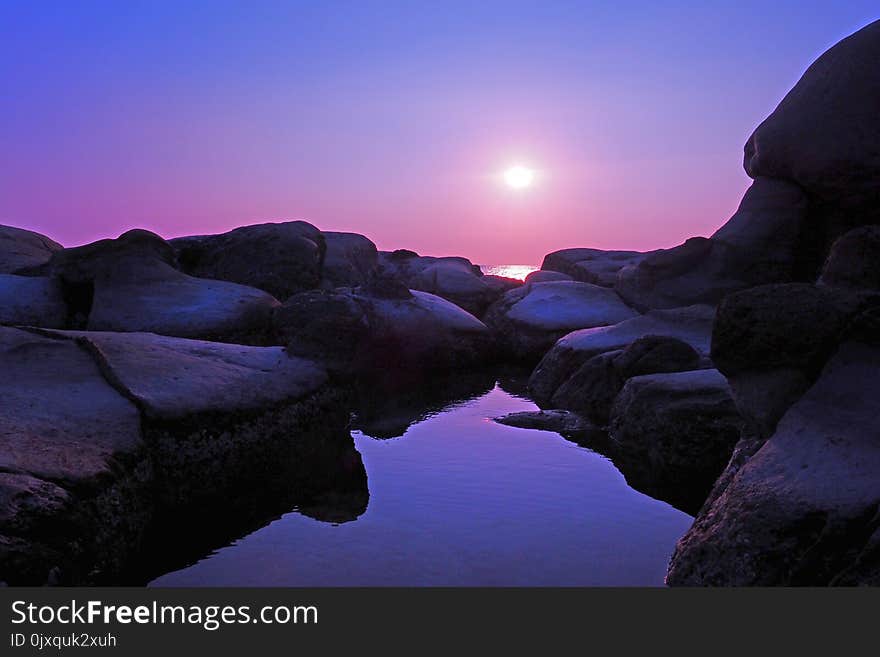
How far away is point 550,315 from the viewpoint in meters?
17.9

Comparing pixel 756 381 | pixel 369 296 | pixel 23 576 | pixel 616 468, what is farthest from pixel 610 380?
pixel 23 576

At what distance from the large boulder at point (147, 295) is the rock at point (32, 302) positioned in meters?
0.19

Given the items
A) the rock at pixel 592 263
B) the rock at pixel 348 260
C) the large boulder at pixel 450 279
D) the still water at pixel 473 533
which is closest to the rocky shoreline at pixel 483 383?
the still water at pixel 473 533

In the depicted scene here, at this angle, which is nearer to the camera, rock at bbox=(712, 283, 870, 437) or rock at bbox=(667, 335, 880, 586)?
rock at bbox=(667, 335, 880, 586)

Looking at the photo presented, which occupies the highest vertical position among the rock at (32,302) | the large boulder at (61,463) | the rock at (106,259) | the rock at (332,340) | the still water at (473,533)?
the rock at (106,259)

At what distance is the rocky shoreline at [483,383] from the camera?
431cm

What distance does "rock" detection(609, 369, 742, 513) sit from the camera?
7156 millimetres

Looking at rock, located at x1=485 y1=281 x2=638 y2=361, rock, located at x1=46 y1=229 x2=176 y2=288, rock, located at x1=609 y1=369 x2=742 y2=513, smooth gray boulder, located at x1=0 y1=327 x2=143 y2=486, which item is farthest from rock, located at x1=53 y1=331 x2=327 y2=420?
rock, located at x1=485 y1=281 x2=638 y2=361

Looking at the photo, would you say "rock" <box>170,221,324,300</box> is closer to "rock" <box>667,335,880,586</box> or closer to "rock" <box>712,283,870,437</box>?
"rock" <box>712,283,870,437</box>

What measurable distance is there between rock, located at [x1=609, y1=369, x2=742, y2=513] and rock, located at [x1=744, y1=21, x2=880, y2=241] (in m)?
5.71

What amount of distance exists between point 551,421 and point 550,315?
27.0 ft

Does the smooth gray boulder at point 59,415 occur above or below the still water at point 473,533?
above

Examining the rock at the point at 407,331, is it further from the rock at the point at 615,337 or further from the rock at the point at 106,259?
the rock at the point at 106,259

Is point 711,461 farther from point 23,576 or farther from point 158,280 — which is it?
point 158,280
